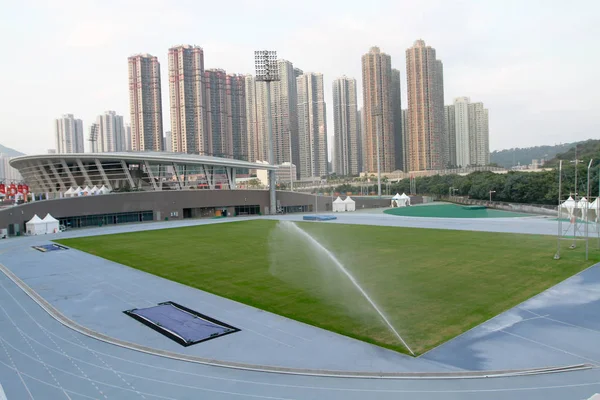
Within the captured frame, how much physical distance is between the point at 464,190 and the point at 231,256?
2801 inches

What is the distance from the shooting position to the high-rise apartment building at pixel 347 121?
18538 cm

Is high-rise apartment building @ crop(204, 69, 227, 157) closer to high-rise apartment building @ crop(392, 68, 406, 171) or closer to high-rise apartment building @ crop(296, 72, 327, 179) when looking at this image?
high-rise apartment building @ crop(296, 72, 327, 179)

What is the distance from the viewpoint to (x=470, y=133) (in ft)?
638

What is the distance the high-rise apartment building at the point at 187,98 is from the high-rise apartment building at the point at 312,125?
179ft

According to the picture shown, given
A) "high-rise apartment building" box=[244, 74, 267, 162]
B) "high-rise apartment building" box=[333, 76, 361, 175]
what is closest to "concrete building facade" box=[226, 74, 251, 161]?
"high-rise apartment building" box=[244, 74, 267, 162]

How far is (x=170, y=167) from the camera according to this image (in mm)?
69188

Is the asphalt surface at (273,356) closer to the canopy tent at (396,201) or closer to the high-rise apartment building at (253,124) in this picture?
the canopy tent at (396,201)

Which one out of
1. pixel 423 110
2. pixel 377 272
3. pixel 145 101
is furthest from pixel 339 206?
pixel 145 101

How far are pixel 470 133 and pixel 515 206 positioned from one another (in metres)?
140

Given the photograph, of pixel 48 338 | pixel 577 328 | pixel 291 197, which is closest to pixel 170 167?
pixel 291 197

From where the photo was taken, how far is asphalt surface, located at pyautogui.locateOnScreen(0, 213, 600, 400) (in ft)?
32.9

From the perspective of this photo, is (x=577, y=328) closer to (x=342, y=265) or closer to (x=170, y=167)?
(x=342, y=265)

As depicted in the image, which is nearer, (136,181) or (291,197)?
(136,181)

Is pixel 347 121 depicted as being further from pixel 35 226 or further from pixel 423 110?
pixel 35 226
